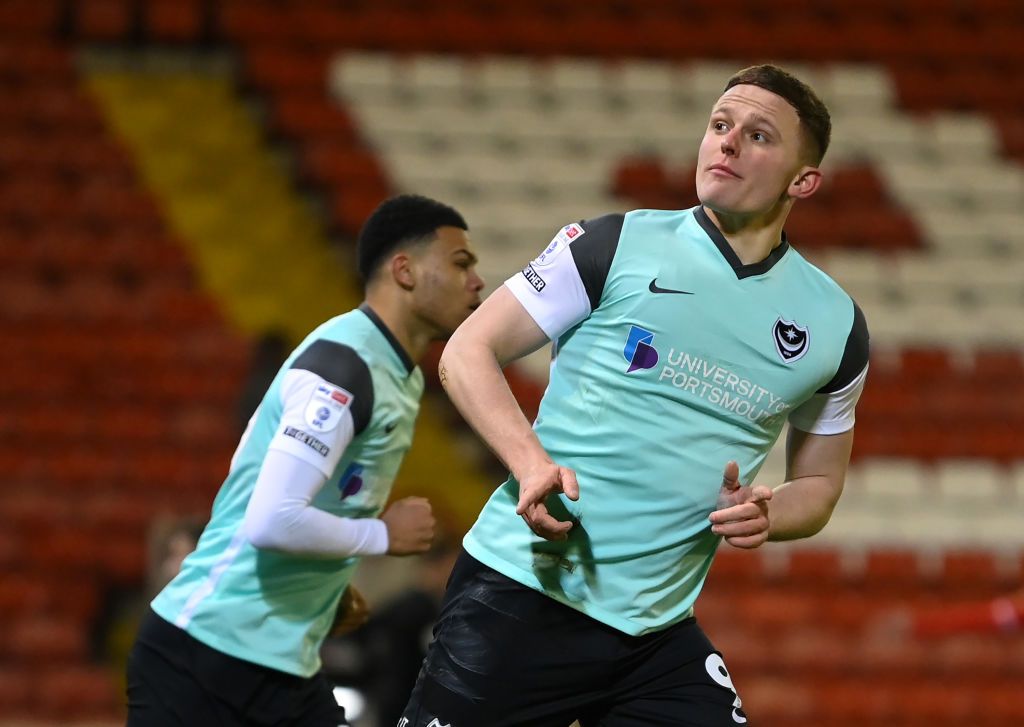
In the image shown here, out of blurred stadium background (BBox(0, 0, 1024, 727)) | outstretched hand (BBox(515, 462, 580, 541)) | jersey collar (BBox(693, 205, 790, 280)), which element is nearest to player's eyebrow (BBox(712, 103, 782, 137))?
jersey collar (BBox(693, 205, 790, 280))

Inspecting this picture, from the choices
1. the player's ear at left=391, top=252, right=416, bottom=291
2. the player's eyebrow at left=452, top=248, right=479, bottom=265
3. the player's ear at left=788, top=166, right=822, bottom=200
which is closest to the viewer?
the player's ear at left=788, top=166, right=822, bottom=200

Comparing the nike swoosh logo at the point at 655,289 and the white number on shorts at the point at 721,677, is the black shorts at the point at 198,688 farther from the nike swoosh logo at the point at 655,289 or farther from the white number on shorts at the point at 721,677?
the nike swoosh logo at the point at 655,289

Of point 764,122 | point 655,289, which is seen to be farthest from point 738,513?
point 764,122

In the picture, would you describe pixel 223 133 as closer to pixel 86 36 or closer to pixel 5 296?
pixel 86 36

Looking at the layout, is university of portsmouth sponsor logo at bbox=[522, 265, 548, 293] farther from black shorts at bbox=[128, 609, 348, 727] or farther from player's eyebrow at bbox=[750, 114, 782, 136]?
black shorts at bbox=[128, 609, 348, 727]

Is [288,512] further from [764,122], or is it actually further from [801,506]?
[764,122]

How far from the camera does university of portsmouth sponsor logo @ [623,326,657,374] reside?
299 centimetres

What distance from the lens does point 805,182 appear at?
3219mm

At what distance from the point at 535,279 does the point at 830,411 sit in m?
0.81

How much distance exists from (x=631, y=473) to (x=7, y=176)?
8726mm

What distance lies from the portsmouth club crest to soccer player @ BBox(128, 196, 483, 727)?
1.08 meters

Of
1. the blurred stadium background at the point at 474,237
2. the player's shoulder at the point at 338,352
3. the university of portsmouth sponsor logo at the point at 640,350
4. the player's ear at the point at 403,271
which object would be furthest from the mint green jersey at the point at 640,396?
the blurred stadium background at the point at 474,237

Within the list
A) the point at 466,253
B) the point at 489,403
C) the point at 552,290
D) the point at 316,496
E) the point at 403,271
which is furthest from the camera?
the point at 466,253

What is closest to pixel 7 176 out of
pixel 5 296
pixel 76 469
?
pixel 5 296
